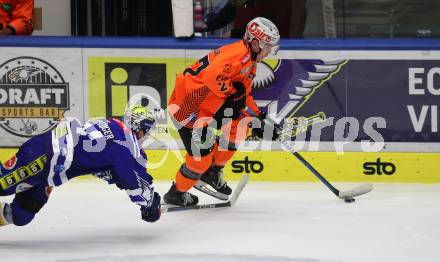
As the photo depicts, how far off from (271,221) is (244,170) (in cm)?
153

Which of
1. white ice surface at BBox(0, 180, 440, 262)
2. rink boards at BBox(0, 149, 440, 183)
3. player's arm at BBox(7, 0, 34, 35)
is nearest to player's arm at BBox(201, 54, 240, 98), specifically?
white ice surface at BBox(0, 180, 440, 262)

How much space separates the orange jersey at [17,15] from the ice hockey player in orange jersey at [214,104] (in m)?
1.77

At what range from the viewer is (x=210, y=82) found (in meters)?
5.01

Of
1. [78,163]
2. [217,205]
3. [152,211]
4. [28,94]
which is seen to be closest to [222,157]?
[217,205]

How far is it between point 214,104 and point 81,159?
1.46 metres

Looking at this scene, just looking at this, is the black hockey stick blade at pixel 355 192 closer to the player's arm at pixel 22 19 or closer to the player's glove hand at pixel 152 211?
the player's glove hand at pixel 152 211

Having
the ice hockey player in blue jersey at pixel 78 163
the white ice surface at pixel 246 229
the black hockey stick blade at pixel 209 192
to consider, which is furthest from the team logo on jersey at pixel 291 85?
the ice hockey player in blue jersey at pixel 78 163

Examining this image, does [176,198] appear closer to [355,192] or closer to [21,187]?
[355,192]

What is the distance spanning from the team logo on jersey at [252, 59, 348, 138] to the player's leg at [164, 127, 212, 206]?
1.22 m

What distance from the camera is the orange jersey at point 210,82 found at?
4.99 metres

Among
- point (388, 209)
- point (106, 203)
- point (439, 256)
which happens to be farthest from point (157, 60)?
point (439, 256)

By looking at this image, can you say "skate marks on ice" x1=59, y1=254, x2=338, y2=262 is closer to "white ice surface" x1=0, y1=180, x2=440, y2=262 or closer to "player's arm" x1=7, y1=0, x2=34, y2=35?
"white ice surface" x1=0, y1=180, x2=440, y2=262

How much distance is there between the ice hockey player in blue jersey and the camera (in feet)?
12.5

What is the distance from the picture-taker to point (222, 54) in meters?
5.05
